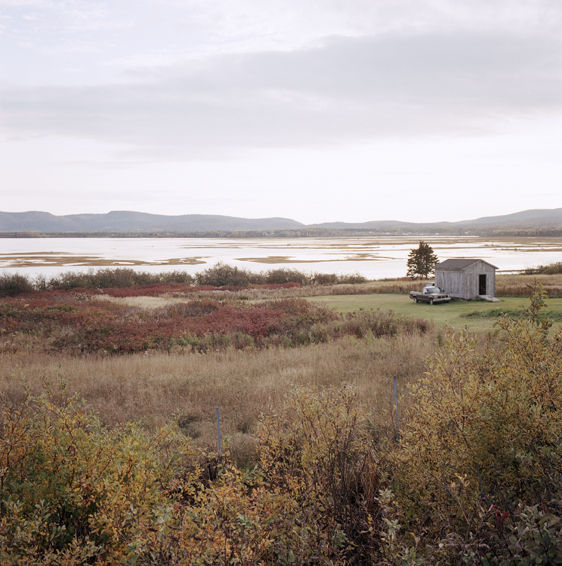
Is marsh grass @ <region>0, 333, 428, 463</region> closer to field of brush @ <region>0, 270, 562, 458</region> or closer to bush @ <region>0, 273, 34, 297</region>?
field of brush @ <region>0, 270, 562, 458</region>

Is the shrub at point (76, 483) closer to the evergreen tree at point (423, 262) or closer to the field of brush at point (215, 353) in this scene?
the field of brush at point (215, 353)

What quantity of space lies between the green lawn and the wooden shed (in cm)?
95

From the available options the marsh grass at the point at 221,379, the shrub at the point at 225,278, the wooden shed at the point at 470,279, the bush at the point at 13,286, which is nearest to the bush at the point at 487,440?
the marsh grass at the point at 221,379

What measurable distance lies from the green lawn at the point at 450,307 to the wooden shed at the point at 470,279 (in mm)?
947

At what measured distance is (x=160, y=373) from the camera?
13.2 meters

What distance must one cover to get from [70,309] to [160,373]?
15803 mm

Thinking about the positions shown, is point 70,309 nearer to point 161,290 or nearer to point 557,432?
point 161,290

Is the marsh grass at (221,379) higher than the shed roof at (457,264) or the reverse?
the reverse

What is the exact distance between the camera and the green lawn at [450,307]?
66.7 feet

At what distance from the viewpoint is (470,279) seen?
29.0m

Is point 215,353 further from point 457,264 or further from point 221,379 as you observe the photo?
point 457,264

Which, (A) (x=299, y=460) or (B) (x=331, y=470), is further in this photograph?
(A) (x=299, y=460)

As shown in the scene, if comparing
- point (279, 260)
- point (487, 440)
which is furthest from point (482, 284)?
point (279, 260)

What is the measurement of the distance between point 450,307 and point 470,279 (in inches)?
138
